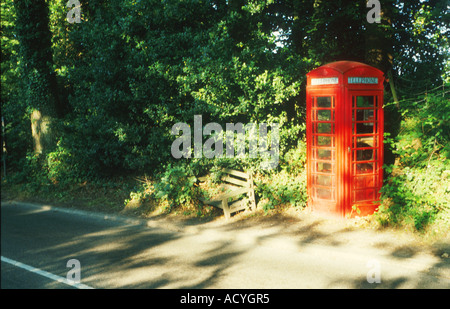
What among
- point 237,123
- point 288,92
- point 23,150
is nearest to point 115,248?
point 237,123

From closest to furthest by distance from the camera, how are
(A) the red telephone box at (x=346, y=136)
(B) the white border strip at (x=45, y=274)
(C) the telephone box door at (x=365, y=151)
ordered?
(B) the white border strip at (x=45, y=274) → (A) the red telephone box at (x=346, y=136) → (C) the telephone box door at (x=365, y=151)

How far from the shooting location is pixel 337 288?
5469 mm

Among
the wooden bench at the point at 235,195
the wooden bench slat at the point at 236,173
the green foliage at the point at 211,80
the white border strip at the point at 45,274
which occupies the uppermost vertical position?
the green foliage at the point at 211,80

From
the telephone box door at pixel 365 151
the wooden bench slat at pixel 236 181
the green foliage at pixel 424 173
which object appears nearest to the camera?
the green foliage at pixel 424 173

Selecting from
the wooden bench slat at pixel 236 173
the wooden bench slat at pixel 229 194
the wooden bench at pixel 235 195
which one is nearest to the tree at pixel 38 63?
the wooden bench slat at pixel 236 173

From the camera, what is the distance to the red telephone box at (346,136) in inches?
314

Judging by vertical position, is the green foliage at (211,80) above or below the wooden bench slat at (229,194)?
above

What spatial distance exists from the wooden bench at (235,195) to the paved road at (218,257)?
484mm

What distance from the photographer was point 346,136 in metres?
7.96

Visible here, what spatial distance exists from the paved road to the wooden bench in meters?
0.48

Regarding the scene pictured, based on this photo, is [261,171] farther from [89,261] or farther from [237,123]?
[89,261]

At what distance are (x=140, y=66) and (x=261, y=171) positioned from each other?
379 cm

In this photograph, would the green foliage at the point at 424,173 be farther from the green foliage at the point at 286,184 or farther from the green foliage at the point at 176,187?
the green foliage at the point at 176,187

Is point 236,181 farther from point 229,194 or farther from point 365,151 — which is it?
point 365,151
